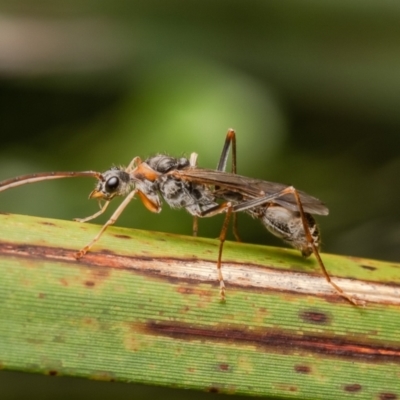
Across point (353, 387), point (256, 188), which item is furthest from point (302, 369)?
point (256, 188)

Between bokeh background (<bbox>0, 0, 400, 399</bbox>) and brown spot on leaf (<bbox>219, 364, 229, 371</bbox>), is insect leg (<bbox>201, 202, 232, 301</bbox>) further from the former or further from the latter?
bokeh background (<bbox>0, 0, 400, 399</bbox>)

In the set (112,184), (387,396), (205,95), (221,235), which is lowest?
(387,396)

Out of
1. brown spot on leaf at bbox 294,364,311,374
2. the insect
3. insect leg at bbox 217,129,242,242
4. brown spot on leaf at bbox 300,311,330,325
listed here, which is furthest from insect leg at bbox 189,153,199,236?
brown spot on leaf at bbox 294,364,311,374

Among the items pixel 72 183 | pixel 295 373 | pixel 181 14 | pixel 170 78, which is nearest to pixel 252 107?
pixel 170 78

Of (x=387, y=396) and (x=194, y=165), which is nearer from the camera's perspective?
(x=387, y=396)

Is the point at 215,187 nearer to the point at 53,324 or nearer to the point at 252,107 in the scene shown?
the point at 252,107

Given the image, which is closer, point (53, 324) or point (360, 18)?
point (53, 324)

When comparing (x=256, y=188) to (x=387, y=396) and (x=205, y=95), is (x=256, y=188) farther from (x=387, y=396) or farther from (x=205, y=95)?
(x=387, y=396)
